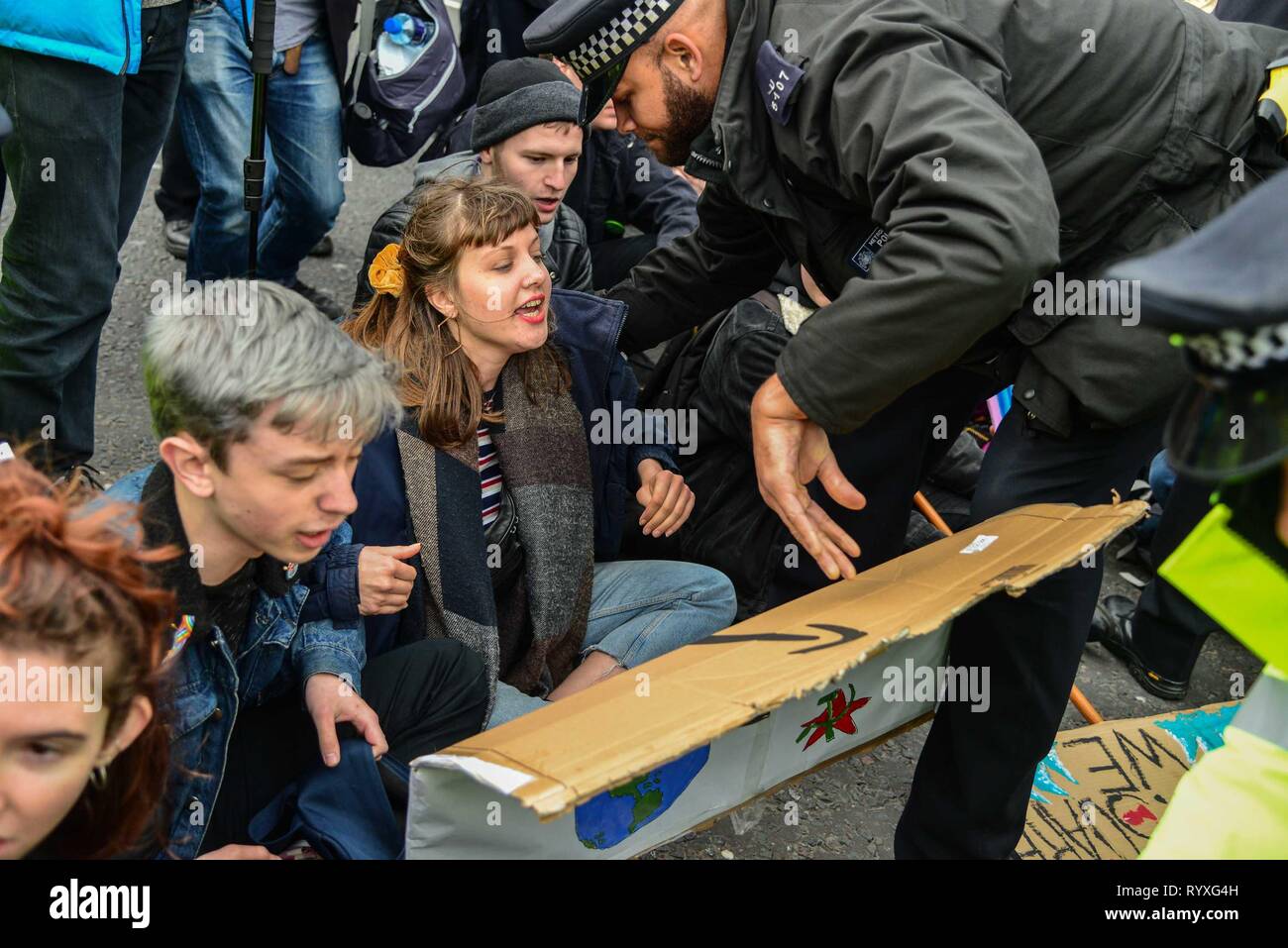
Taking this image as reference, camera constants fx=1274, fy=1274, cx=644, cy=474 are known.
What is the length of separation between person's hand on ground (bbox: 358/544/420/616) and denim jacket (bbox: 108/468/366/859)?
27 millimetres

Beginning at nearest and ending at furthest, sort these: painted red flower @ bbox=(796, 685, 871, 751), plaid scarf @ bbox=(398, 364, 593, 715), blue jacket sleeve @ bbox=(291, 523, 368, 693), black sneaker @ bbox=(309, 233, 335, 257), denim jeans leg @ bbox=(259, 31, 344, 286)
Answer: painted red flower @ bbox=(796, 685, 871, 751) → blue jacket sleeve @ bbox=(291, 523, 368, 693) → plaid scarf @ bbox=(398, 364, 593, 715) → denim jeans leg @ bbox=(259, 31, 344, 286) → black sneaker @ bbox=(309, 233, 335, 257)

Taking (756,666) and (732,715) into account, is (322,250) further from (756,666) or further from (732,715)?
(732,715)

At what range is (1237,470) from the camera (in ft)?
3.75

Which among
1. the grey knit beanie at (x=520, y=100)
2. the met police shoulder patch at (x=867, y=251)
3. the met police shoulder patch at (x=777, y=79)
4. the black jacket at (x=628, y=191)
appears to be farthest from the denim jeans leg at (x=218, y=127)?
the met police shoulder patch at (x=867, y=251)

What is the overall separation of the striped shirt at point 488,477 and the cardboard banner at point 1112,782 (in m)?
1.31

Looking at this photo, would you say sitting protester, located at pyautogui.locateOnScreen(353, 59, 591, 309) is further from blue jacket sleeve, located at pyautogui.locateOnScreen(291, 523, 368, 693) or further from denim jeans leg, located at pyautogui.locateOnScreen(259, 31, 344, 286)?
blue jacket sleeve, located at pyautogui.locateOnScreen(291, 523, 368, 693)

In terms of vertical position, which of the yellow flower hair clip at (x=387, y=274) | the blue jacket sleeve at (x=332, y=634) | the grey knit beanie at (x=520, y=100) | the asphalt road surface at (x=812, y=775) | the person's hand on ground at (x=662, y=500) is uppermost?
the grey knit beanie at (x=520, y=100)

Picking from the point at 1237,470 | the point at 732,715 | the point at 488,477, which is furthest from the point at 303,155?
the point at 1237,470

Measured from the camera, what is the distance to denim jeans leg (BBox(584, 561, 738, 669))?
2770 mm

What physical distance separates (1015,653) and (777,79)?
Result: 1.10 m

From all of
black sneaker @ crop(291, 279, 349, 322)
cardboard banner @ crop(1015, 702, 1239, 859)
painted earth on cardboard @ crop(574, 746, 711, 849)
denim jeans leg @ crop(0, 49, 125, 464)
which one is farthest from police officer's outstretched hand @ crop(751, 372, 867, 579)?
black sneaker @ crop(291, 279, 349, 322)

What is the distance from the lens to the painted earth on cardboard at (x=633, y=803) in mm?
1789

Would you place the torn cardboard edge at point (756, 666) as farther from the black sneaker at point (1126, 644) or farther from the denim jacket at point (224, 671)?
the black sneaker at point (1126, 644)
